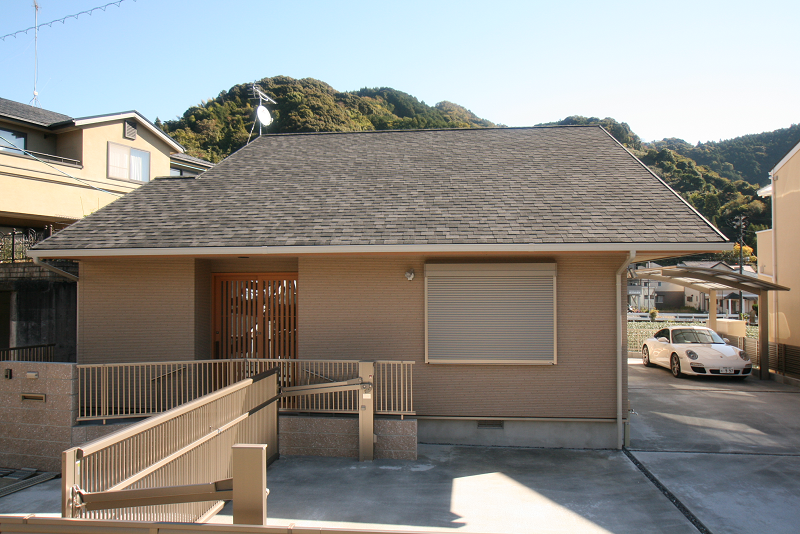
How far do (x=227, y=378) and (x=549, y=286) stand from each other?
526cm

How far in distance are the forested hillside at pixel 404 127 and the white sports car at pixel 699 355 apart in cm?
1739

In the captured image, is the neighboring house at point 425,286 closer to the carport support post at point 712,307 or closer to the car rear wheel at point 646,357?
the car rear wheel at point 646,357

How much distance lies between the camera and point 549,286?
7.52 metres

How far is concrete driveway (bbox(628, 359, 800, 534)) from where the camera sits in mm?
5203

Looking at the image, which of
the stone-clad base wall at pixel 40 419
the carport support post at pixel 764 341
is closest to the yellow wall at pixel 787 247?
the carport support post at pixel 764 341

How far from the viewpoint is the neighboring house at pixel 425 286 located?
7172mm

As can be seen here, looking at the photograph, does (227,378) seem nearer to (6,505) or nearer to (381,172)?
(6,505)

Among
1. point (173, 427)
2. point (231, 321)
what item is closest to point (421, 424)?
point (231, 321)

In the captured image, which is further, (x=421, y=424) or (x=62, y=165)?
(x=62, y=165)

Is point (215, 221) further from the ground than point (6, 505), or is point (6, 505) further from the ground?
point (215, 221)

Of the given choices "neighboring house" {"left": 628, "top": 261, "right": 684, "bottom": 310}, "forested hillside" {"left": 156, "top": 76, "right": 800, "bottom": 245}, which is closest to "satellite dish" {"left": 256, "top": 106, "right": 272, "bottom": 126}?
"forested hillside" {"left": 156, "top": 76, "right": 800, "bottom": 245}

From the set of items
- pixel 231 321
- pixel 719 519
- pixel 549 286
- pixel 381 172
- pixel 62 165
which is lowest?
pixel 719 519

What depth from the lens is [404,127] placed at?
151 ft

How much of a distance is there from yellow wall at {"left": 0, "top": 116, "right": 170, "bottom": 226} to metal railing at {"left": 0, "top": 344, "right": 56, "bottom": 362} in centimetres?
889
